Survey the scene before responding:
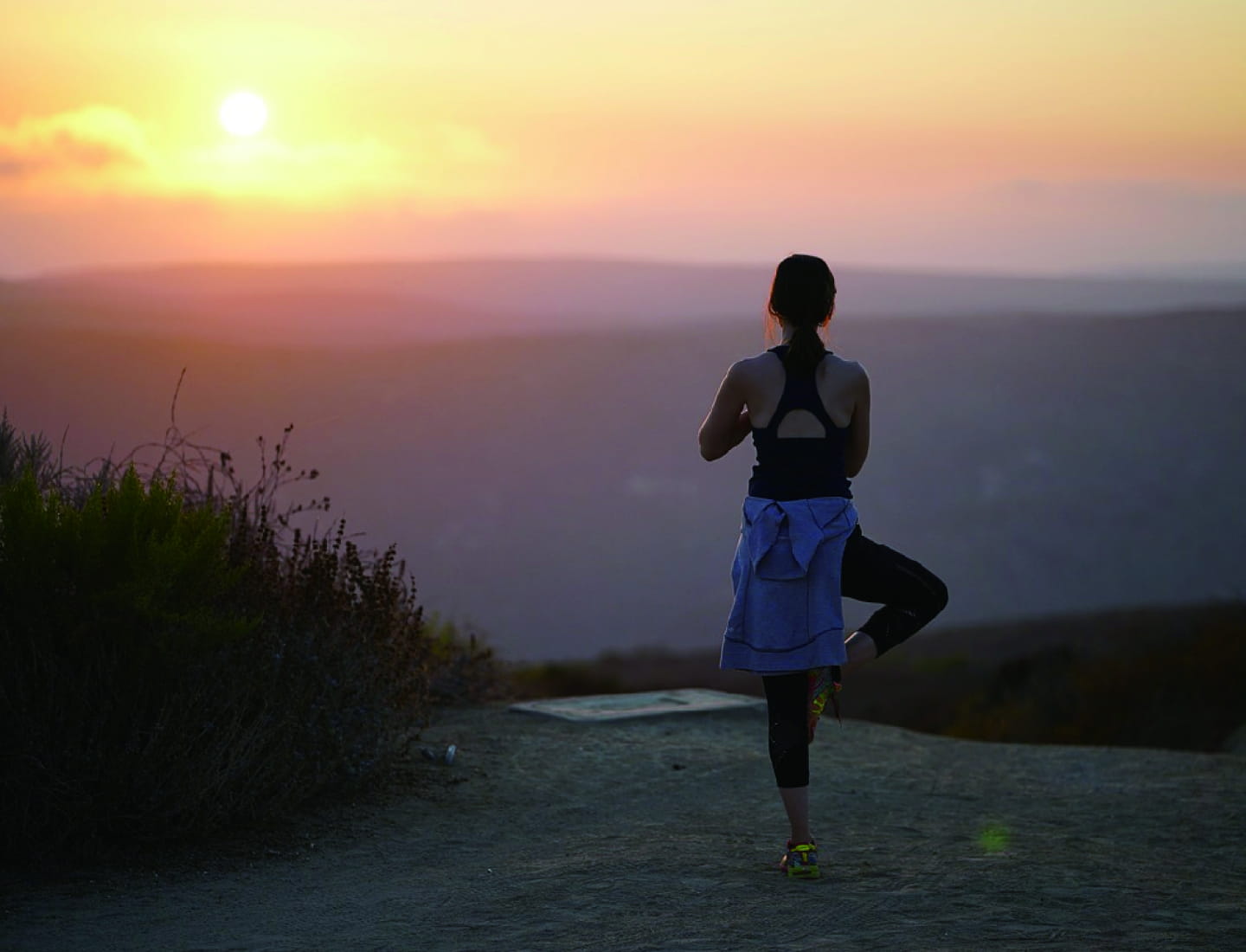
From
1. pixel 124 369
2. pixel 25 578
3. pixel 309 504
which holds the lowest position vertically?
pixel 25 578

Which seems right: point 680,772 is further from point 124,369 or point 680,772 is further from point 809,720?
point 124,369

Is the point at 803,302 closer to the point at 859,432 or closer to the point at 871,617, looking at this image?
the point at 859,432

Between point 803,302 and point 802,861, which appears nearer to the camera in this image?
point 803,302

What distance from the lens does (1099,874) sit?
5.49 meters

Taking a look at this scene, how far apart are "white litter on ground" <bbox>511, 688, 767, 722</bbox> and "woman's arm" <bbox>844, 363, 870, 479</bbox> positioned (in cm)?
426

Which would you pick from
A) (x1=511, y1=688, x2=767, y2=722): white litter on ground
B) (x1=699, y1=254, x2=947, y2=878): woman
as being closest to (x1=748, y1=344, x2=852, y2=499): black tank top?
(x1=699, y1=254, x2=947, y2=878): woman

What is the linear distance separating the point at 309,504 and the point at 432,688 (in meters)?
1.76

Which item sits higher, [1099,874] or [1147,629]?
[1147,629]

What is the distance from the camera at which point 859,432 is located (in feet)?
16.5

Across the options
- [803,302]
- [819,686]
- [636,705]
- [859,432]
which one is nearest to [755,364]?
[803,302]

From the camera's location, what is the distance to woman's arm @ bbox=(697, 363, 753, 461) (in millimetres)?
4895

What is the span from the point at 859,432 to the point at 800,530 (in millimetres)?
450

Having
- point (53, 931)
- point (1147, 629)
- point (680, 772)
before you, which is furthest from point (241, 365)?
point (53, 931)

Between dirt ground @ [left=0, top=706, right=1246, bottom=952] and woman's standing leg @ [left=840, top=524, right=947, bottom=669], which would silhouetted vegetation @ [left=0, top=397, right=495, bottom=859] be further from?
woman's standing leg @ [left=840, top=524, right=947, bottom=669]
